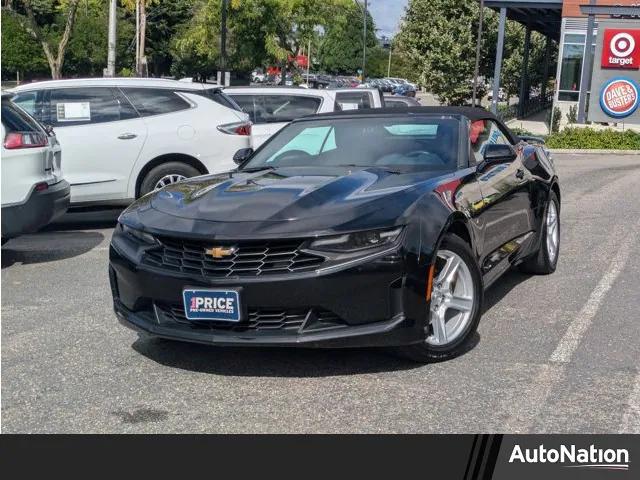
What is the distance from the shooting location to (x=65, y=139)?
9.91 metres

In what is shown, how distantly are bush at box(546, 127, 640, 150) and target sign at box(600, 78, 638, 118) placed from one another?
15.8 ft

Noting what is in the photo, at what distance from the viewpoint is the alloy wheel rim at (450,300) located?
4965 mm

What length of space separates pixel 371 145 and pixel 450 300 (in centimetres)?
141

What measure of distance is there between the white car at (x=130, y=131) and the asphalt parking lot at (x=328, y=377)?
3.15 metres

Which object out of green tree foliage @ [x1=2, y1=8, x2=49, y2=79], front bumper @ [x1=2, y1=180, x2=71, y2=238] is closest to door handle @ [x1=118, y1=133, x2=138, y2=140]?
front bumper @ [x1=2, y1=180, x2=71, y2=238]

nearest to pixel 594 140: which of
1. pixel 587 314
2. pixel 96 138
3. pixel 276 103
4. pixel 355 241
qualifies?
pixel 276 103

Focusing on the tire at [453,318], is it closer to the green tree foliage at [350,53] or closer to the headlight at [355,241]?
the headlight at [355,241]

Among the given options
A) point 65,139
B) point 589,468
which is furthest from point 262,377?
point 65,139

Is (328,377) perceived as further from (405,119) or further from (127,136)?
(127,136)

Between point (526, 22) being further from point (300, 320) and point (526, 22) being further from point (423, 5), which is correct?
point (300, 320)

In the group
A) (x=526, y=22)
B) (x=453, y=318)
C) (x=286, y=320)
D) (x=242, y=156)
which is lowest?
(x=453, y=318)

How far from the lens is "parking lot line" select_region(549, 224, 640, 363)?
17.5 ft

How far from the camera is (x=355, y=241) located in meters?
4.59

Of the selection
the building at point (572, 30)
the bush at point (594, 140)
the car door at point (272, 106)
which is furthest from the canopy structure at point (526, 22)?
the car door at point (272, 106)
